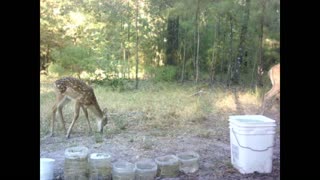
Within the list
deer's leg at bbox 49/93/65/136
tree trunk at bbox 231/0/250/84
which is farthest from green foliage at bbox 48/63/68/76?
tree trunk at bbox 231/0/250/84

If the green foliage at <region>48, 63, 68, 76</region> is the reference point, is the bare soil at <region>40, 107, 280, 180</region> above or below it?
below

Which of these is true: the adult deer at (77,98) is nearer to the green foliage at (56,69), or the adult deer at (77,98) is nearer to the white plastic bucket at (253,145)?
the green foliage at (56,69)

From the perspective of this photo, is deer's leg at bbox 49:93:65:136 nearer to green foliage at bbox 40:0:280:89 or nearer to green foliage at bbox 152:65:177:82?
green foliage at bbox 40:0:280:89

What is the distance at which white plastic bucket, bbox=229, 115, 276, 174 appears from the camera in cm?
380

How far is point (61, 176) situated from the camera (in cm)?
380

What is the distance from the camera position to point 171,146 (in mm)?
3928

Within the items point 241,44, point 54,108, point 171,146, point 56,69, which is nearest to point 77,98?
point 54,108

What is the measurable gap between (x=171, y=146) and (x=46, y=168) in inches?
46.0

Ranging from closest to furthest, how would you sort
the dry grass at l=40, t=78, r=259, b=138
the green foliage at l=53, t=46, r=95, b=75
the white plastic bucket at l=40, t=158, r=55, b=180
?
the white plastic bucket at l=40, t=158, r=55, b=180 < the green foliage at l=53, t=46, r=95, b=75 < the dry grass at l=40, t=78, r=259, b=138

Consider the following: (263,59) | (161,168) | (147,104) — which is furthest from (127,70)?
(263,59)

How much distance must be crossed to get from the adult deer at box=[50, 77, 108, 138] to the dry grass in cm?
5

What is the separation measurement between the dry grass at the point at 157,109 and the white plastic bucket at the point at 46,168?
0.35 m

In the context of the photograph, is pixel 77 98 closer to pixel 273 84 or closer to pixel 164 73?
pixel 164 73
